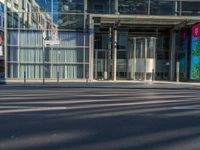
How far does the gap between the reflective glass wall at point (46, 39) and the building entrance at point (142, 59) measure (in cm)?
492

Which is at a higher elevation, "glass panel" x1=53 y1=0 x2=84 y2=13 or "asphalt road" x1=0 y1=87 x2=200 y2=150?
"glass panel" x1=53 y1=0 x2=84 y2=13

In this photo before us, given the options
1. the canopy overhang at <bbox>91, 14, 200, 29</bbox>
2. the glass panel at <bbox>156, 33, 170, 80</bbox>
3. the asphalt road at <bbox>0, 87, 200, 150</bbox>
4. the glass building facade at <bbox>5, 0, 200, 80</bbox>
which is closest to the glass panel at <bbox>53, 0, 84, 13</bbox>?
the glass building facade at <bbox>5, 0, 200, 80</bbox>

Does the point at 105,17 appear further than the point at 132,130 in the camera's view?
Yes

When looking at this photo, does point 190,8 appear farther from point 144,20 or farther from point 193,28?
point 144,20

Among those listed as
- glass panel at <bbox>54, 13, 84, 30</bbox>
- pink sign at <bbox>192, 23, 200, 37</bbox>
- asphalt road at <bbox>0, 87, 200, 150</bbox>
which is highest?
glass panel at <bbox>54, 13, 84, 30</bbox>

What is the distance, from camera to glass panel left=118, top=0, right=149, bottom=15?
1420 inches

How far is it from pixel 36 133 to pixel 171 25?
1210 inches

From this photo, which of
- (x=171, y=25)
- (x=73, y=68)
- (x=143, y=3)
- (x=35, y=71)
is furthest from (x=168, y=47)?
(x=35, y=71)

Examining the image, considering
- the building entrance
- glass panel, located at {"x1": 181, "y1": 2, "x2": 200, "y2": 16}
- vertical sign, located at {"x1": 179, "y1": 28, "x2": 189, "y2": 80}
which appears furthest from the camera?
glass panel, located at {"x1": 181, "y1": 2, "x2": 200, "y2": 16}

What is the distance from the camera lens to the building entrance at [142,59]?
33844 mm

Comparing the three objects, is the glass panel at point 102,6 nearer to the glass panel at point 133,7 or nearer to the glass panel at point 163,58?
the glass panel at point 133,7

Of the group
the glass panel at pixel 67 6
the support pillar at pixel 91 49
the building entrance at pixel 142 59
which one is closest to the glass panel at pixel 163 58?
the building entrance at pixel 142 59

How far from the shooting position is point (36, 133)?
24.2ft

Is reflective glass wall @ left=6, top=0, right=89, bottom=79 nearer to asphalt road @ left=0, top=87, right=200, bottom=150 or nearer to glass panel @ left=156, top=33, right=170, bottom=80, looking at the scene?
glass panel @ left=156, top=33, right=170, bottom=80
